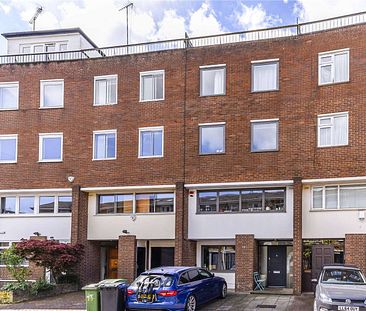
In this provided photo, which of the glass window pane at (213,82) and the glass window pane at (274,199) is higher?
the glass window pane at (213,82)

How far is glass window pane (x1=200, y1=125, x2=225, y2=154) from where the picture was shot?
23.5 m

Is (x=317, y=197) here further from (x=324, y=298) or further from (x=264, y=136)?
(x=324, y=298)

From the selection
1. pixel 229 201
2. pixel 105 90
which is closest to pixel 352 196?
pixel 229 201

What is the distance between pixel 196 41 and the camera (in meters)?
24.7

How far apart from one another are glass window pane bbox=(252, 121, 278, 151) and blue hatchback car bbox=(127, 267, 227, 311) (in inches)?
277

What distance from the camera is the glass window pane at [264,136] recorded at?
22688 millimetres

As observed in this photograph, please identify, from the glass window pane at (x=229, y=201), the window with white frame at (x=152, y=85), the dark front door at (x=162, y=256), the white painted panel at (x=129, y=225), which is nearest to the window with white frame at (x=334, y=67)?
the glass window pane at (x=229, y=201)

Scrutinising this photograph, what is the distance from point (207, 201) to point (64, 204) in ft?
22.2

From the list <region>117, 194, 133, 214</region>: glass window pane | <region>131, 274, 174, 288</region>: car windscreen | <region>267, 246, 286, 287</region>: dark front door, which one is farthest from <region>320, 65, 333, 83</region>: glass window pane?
<region>131, 274, 174, 288</region>: car windscreen

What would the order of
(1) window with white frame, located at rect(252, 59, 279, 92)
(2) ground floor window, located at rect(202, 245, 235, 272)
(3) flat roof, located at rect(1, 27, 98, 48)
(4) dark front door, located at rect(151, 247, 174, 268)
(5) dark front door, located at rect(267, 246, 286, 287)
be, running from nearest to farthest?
(1) window with white frame, located at rect(252, 59, 279, 92) < (5) dark front door, located at rect(267, 246, 286, 287) < (2) ground floor window, located at rect(202, 245, 235, 272) < (4) dark front door, located at rect(151, 247, 174, 268) < (3) flat roof, located at rect(1, 27, 98, 48)

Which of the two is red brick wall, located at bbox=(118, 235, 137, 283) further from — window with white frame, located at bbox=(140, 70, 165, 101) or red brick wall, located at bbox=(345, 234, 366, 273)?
red brick wall, located at bbox=(345, 234, 366, 273)

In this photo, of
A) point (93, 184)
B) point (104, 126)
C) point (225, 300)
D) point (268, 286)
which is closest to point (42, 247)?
point (93, 184)

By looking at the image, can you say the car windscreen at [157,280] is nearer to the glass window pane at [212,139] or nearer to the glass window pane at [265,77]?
the glass window pane at [212,139]

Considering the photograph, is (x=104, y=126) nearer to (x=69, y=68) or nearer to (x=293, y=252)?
(x=69, y=68)
